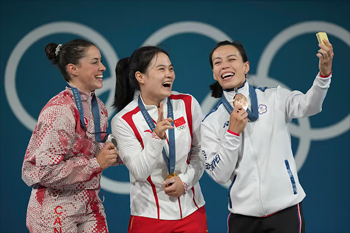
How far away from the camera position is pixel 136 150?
110 inches

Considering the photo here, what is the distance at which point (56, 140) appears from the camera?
8.41ft

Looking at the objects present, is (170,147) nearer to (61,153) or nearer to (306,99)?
(61,153)

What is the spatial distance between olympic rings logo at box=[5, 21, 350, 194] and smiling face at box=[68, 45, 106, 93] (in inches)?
71.9

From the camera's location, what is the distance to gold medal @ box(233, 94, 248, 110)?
2.54m

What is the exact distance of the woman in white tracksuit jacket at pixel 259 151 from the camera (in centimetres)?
247

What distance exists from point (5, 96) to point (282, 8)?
10.8 feet

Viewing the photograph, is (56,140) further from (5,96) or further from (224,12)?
(224,12)

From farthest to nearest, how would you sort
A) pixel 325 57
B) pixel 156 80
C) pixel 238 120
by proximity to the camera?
pixel 156 80 < pixel 238 120 < pixel 325 57

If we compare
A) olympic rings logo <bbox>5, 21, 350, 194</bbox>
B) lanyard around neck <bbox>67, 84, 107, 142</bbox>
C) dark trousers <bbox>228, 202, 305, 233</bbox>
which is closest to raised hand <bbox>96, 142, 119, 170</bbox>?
lanyard around neck <bbox>67, 84, 107, 142</bbox>

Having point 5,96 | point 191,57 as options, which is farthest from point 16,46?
point 191,57

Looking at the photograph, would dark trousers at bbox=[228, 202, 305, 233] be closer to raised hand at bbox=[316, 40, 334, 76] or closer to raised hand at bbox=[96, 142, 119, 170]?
raised hand at bbox=[316, 40, 334, 76]

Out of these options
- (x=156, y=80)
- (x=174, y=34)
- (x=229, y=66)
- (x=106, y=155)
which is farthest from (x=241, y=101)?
(x=174, y=34)

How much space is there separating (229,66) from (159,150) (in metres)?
0.71

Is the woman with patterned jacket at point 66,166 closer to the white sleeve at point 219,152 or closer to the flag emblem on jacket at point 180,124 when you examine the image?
the flag emblem on jacket at point 180,124
